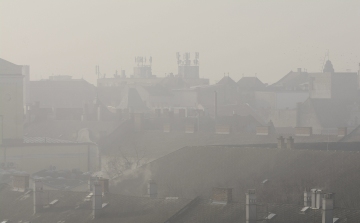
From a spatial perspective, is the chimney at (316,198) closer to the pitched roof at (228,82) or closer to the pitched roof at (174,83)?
the pitched roof at (228,82)

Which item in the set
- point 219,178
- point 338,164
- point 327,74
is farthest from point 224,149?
point 327,74

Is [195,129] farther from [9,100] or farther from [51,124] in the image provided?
[51,124]

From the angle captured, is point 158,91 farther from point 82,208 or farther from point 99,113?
point 82,208

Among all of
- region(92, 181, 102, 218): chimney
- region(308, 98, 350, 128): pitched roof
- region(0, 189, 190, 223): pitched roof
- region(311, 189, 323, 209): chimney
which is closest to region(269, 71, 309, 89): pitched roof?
region(308, 98, 350, 128): pitched roof

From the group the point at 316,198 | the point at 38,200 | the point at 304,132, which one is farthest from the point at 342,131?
the point at 316,198

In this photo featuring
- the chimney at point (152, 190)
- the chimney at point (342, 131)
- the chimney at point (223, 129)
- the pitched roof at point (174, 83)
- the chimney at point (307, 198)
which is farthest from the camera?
the pitched roof at point (174, 83)

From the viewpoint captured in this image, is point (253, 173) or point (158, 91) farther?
point (158, 91)

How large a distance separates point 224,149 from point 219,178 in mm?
4107

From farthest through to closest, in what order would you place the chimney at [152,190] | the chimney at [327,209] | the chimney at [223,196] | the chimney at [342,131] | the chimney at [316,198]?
1. the chimney at [342,131]
2. the chimney at [152,190]
3. the chimney at [223,196]
4. the chimney at [316,198]
5. the chimney at [327,209]

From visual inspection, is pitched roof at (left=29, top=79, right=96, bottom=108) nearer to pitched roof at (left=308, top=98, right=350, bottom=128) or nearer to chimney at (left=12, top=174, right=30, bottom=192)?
pitched roof at (left=308, top=98, right=350, bottom=128)

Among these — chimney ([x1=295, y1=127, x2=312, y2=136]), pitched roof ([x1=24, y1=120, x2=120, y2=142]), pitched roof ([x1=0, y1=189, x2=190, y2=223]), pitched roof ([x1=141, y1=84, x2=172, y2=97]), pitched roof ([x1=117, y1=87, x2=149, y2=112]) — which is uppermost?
pitched roof ([x1=141, y1=84, x2=172, y2=97])

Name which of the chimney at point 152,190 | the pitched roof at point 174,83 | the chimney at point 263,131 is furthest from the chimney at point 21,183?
the pitched roof at point 174,83

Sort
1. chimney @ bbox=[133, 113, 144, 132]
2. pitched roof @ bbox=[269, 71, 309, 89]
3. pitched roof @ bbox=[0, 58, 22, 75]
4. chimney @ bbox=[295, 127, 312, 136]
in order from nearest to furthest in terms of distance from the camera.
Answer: chimney @ bbox=[295, 127, 312, 136], pitched roof @ bbox=[0, 58, 22, 75], chimney @ bbox=[133, 113, 144, 132], pitched roof @ bbox=[269, 71, 309, 89]

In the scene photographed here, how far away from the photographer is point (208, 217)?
1224 inches
